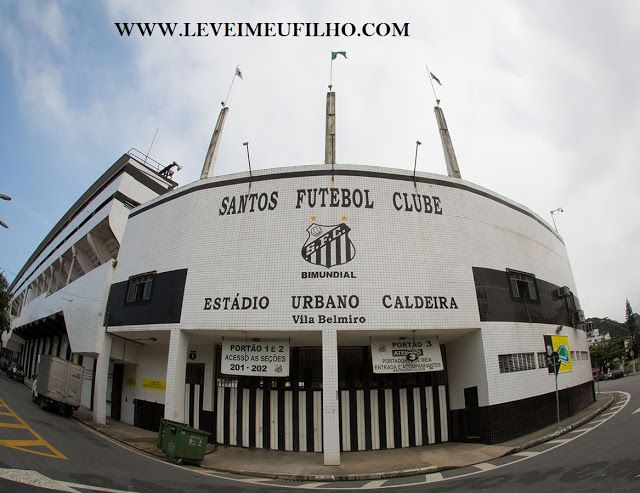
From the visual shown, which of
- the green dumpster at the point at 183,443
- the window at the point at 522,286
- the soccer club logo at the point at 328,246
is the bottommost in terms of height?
the green dumpster at the point at 183,443

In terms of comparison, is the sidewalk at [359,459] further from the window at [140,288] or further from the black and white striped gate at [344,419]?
the window at [140,288]

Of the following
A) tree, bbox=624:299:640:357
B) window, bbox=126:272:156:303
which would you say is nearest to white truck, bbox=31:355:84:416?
window, bbox=126:272:156:303

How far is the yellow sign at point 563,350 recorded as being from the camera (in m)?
18.0

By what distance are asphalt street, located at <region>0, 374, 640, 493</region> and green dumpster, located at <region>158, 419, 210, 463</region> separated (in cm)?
51

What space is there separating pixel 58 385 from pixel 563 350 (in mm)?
26936

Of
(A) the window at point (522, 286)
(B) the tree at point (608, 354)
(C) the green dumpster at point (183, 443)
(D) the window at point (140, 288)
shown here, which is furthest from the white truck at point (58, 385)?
(B) the tree at point (608, 354)

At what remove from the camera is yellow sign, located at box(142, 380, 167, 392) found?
1875 centimetres

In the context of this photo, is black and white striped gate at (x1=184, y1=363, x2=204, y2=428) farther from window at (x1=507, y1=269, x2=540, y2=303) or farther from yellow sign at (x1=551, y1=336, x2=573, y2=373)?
yellow sign at (x1=551, y1=336, x2=573, y2=373)

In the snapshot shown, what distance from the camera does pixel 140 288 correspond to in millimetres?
18141

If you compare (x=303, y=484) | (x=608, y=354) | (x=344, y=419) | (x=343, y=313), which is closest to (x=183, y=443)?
(x=303, y=484)

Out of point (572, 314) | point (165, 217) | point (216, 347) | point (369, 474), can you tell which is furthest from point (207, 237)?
point (572, 314)

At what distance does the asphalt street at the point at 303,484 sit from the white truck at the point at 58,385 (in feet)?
22.8

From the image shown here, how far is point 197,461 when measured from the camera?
12617mm

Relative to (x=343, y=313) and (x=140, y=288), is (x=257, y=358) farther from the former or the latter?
(x=140, y=288)
